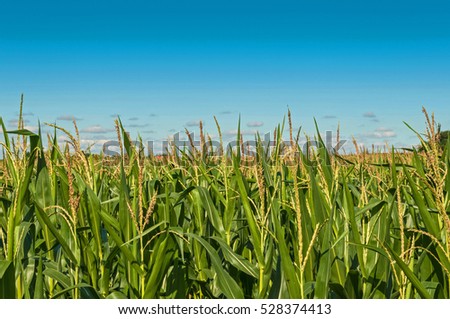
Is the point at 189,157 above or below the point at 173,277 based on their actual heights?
above

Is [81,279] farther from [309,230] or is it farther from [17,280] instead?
[309,230]

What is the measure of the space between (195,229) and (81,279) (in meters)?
1.16

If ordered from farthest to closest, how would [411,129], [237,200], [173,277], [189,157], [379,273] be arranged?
[189,157] → [237,200] → [411,129] → [173,277] → [379,273]

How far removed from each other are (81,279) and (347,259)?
148 centimetres

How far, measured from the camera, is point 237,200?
12.3 ft

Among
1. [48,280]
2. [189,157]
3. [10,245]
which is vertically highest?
[189,157]

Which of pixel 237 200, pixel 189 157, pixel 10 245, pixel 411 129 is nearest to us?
pixel 10 245

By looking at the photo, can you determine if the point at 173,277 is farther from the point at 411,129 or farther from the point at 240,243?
the point at 411,129

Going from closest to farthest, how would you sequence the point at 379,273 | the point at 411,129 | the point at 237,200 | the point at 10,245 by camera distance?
the point at 10,245
the point at 379,273
the point at 411,129
the point at 237,200

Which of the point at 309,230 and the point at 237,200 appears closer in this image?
the point at 309,230

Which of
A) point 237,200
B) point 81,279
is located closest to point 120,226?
point 81,279

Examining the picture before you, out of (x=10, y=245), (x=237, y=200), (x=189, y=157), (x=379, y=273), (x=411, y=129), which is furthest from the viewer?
(x=189, y=157)

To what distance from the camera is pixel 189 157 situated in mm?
5082

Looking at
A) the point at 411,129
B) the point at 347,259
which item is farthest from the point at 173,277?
the point at 411,129
